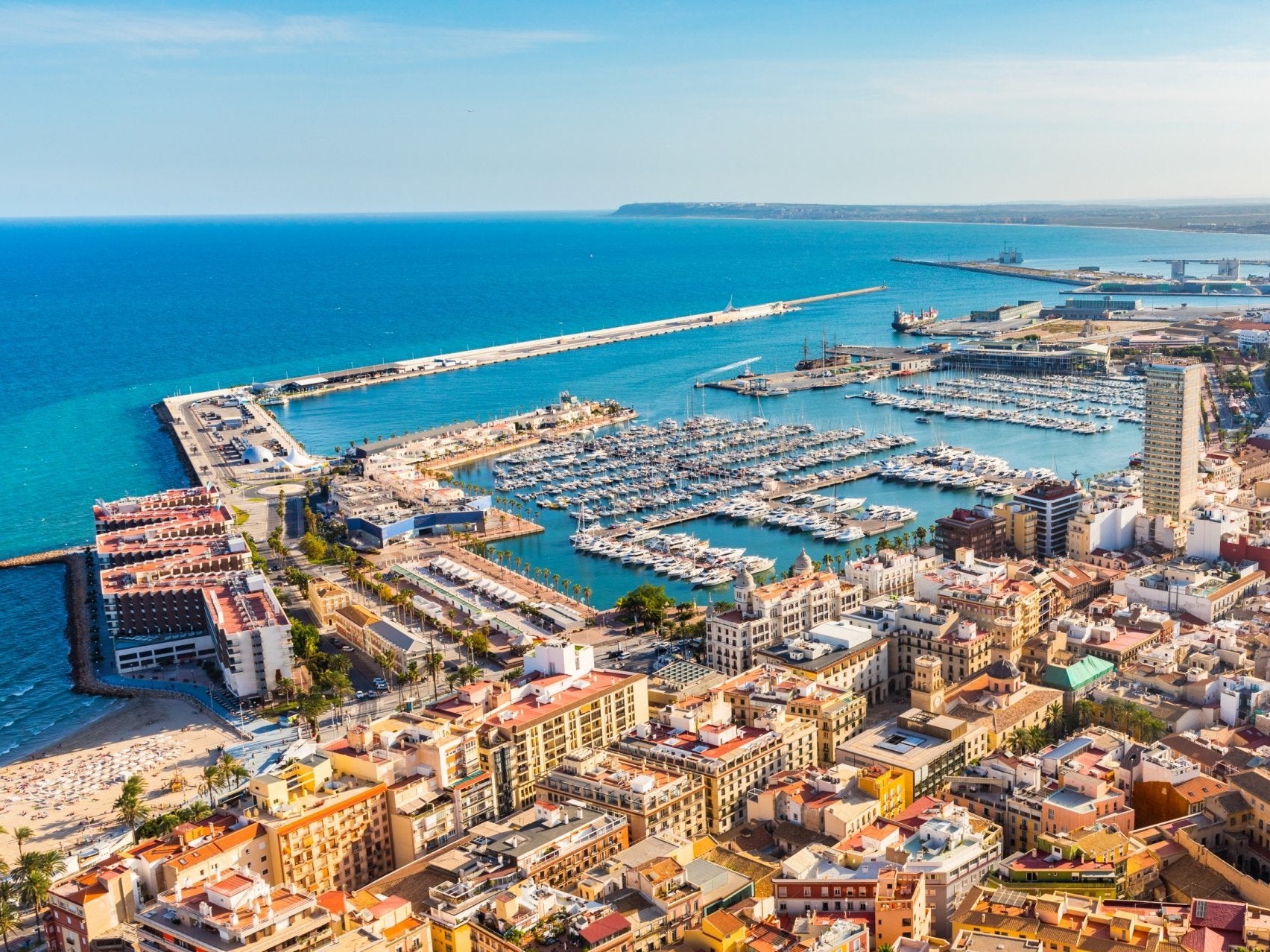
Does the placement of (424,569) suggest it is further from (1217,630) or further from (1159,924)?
(1159,924)

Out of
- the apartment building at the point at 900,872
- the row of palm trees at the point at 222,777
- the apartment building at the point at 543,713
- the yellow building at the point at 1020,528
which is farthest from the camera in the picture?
the yellow building at the point at 1020,528

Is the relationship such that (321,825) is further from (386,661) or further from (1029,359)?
(1029,359)

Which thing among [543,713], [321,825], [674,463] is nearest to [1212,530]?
[543,713]

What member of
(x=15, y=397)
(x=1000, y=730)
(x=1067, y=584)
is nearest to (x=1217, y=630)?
(x=1067, y=584)

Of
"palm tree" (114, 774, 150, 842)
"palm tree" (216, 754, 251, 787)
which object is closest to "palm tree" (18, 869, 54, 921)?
"palm tree" (114, 774, 150, 842)

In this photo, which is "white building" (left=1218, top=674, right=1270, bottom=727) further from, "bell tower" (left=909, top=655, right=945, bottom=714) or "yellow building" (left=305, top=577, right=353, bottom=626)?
"yellow building" (left=305, top=577, right=353, bottom=626)

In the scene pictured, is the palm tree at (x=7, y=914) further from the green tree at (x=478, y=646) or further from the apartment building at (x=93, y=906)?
the green tree at (x=478, y=646)

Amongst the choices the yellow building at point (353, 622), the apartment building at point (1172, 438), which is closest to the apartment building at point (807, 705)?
the yellow building at point (353, 622)
